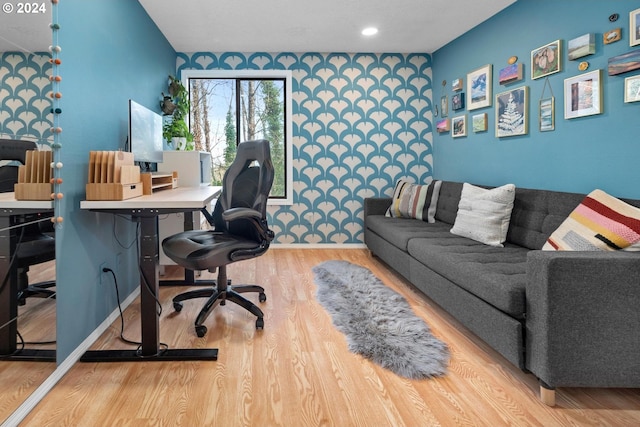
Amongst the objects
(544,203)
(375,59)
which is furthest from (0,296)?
(375,59)

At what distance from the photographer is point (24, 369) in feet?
5.83

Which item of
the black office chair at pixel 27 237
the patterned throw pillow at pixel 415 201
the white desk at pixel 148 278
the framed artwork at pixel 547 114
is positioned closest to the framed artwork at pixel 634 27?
the framed artwork at pixel 547 114

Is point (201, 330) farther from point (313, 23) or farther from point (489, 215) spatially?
point (313, 23)

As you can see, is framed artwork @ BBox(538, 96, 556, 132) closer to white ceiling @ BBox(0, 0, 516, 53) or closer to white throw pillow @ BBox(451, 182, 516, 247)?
white throw pillow @ BBox(451, 182, 516, 247)

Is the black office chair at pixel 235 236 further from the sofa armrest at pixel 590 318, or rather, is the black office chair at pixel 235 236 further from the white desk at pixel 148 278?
the sofa armrest at pixel 590 318

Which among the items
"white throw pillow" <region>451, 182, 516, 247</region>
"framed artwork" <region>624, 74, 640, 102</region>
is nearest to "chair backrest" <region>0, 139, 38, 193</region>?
"white throw pillow" <region>451, 182, 516, 247</region>

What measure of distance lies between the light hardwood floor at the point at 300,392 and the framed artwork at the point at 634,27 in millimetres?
1851

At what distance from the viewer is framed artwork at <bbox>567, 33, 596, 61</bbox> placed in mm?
2662

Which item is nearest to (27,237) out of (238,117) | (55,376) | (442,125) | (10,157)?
(10,157)

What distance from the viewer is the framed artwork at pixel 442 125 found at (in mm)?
4809

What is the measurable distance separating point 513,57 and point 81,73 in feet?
10.4

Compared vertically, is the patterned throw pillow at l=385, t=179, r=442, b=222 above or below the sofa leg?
above

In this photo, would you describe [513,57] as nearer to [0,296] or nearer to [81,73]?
[81,73]

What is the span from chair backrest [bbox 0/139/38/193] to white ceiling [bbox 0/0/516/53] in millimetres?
2309
